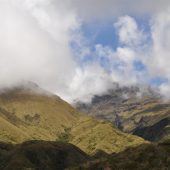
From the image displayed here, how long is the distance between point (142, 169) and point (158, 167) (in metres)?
6.82

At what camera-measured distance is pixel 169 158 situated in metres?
199

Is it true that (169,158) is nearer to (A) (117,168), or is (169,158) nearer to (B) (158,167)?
(B) (158,167)

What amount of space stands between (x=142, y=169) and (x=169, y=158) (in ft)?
48.7

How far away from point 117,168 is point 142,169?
12.1 meters

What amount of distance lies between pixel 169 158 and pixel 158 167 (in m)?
10.7

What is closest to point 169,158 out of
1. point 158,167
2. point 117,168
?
point 158,167

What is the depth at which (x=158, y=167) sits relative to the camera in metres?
190

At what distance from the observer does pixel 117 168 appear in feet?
652

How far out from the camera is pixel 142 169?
19212 centimetres

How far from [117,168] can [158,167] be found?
18.7 metres
